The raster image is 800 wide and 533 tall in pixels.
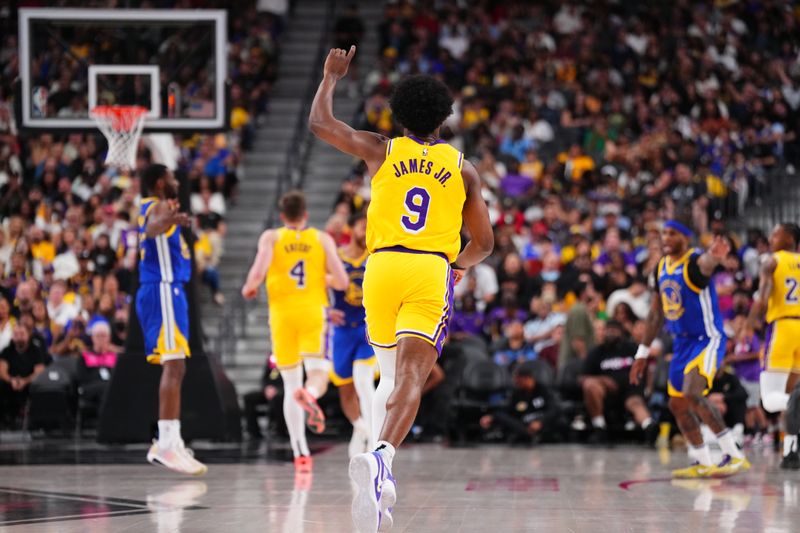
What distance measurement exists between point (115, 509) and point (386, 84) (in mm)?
16386

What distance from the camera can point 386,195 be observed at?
6863mm

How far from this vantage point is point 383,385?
23.3 feet

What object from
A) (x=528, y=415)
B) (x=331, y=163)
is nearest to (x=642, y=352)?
(x=528, y=415)

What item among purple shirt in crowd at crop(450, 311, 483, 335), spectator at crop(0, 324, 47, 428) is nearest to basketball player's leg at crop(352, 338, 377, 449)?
Answer: purple shirt in crowd at crop(450, 311, 483, 335)

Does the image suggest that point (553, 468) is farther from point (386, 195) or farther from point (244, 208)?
point (244, 208)

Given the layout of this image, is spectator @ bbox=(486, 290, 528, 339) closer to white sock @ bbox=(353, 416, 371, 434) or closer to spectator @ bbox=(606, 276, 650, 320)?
spectator @ bbox=(606, 276, 650, 320)

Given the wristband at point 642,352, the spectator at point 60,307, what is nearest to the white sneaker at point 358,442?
the wristband at point 642,352

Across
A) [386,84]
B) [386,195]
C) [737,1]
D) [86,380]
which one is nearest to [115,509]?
[386,195]

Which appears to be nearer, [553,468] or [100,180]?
[553,468]

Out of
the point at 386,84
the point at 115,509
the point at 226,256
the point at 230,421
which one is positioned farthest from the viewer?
the point at 386,84

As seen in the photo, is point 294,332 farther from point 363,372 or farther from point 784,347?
point 784,347

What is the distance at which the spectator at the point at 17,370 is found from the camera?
16.5m

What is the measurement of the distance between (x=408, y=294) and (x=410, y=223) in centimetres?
39

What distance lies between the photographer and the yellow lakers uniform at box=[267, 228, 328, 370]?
37.7 feet
